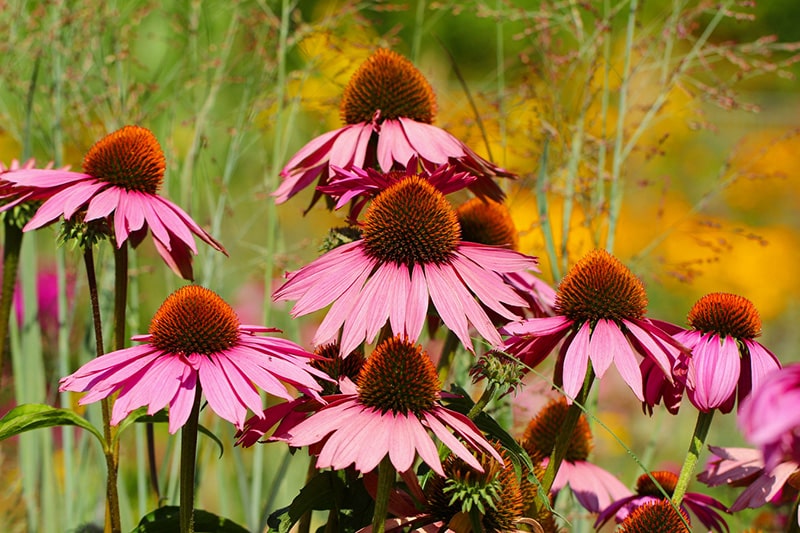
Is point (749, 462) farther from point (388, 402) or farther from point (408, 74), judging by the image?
point (408, 74)

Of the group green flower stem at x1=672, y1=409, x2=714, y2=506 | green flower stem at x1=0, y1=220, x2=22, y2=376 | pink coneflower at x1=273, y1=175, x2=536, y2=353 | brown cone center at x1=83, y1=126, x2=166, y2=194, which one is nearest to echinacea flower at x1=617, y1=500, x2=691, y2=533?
green flower stem at x1=672, y1=409, x2=714, y2=506

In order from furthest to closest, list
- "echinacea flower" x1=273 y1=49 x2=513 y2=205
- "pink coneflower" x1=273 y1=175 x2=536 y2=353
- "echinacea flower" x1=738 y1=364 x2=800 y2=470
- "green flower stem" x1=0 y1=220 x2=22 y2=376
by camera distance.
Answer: "green flower stem" x1=0 y1=220 x2=22 y2=376, "echinacea flower" x1=273 y1=49 x2=513 y2=205, "pink coneflower" x1=273 y1=175 x2=536 y2=353, "echinacea flower" x1=738 y1=364 x2=800 y2=470

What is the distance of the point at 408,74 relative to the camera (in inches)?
47.9

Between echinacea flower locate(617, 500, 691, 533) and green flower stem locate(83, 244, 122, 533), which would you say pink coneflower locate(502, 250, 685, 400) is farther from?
green flower stem locate(83, 244, 122, 533)

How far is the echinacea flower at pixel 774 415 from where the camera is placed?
53 cm

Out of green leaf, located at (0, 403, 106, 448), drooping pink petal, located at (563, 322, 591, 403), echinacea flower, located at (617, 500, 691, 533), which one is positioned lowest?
echinacea flower, located at (617, 500, 691, 533)

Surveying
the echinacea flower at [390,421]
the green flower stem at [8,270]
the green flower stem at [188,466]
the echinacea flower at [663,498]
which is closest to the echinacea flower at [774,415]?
the echinacea flower at [390,421]

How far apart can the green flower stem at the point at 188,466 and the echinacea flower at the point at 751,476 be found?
0.58 meters

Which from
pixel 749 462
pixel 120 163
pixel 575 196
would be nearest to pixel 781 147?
pixel 575 196

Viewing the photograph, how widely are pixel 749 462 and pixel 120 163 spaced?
0.81m

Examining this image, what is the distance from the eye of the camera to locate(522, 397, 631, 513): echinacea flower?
118 centimetres

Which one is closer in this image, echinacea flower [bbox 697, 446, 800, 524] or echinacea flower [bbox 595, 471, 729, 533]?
echinacea flower [bbox 697, 446, 800, 524]

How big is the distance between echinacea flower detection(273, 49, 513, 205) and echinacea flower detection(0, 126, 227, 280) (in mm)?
142

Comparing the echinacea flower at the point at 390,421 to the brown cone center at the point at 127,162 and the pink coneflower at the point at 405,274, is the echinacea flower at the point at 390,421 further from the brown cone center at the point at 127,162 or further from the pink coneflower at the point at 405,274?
the brown cone center at the point at 127,162
